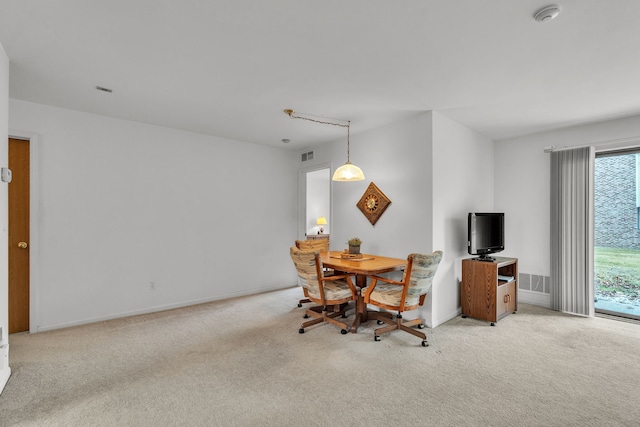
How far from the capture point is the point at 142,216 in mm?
4180

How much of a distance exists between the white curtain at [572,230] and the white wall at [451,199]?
102 centimetres

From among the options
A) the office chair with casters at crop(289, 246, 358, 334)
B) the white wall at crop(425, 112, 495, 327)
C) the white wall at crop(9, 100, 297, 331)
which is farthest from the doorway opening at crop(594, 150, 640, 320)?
the white wall at crop(9, 100, 297, 331)

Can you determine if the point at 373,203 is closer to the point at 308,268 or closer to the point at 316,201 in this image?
the point at 308,268

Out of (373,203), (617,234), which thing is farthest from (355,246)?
(617,234)

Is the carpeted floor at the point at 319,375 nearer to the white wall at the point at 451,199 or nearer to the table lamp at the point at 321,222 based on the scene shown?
the white wall at the point at 451,199

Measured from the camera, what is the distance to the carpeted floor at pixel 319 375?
2.06 m

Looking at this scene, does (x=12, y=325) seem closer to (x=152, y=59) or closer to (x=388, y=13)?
(x=152, y=59)

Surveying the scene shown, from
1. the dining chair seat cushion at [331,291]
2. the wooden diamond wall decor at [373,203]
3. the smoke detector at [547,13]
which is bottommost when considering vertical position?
the dining chair seat cushion at [331,291]

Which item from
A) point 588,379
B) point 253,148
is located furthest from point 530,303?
point 253,148

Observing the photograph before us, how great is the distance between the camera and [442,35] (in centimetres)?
215

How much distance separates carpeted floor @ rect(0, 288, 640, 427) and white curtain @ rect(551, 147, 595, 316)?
445 millimetres

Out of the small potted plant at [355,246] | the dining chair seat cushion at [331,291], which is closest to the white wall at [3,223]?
the dining chair seat cushion at [331,291]

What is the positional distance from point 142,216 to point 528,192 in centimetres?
562

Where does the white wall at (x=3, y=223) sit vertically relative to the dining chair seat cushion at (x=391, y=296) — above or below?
above
